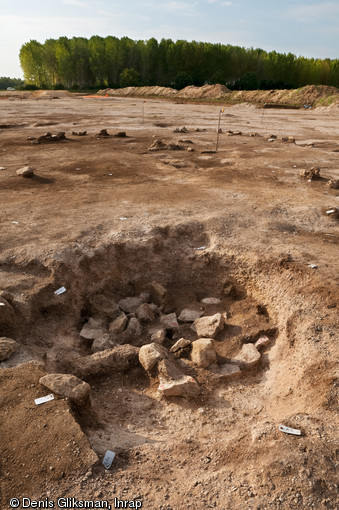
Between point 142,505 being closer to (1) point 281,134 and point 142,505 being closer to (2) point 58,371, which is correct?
(2) point 58,371

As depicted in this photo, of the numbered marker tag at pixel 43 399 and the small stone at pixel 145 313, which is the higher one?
the numbered marker tag at pixel 43 399

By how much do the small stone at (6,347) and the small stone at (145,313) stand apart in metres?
2.04

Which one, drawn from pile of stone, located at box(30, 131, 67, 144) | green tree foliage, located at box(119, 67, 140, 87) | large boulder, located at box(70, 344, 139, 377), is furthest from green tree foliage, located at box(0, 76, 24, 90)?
large boulder, located at box(70, 344, 139, 377)

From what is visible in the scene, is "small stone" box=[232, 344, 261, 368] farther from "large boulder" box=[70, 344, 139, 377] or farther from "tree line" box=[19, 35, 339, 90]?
"tree line" box=[19, 35, 339, 90]

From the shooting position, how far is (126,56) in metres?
61.7

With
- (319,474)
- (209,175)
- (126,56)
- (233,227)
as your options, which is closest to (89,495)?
(319,474)

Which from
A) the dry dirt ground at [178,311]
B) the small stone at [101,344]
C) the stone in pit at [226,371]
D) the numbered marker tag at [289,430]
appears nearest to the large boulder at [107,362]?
the dry dirt ground at [178,311]

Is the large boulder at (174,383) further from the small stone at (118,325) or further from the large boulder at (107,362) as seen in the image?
the small stone at (118,325)

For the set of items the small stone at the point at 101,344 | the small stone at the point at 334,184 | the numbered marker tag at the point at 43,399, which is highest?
the small stone at the point at 334,184

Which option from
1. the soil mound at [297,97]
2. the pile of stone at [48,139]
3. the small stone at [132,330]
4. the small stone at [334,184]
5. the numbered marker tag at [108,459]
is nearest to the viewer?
the numbered marker tag at [108,459]

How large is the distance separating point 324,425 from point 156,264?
12.9 ft

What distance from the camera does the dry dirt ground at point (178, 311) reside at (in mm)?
2992

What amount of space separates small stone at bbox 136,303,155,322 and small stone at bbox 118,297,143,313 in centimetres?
28

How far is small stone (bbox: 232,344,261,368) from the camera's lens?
487cm
